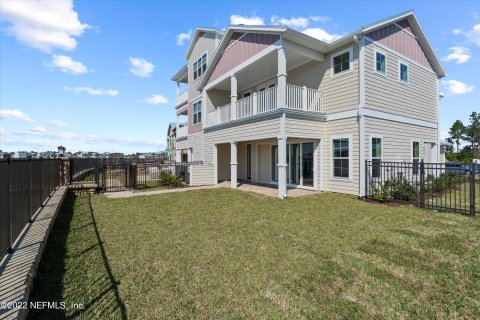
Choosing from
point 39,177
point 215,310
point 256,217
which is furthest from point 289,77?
A: point 215,310

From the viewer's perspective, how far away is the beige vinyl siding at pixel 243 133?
1062 centimetres

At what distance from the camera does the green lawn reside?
3.03 meters

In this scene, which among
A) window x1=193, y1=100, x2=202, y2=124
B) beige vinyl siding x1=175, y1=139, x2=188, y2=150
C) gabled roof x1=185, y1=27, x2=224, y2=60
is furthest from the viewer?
beige vinyl siding x1=175, y1=139, x2=188, y2=150

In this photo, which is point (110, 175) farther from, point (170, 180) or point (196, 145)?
point (196, 145)

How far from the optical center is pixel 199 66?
63.1 feet

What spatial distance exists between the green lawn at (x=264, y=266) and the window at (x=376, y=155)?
3200mm

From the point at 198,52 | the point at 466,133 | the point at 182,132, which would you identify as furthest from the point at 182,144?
the point at 466,133

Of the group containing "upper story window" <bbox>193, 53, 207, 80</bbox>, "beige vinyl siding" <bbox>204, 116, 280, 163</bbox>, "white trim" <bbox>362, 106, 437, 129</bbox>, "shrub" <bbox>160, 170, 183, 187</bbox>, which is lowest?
"shrub" <bbox>160, 170, 183, 187</bbox>

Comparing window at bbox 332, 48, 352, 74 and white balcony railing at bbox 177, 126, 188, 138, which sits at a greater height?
window at bbox 332, 48, 352, 74

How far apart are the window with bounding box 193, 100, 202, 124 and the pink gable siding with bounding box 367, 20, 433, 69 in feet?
38.9

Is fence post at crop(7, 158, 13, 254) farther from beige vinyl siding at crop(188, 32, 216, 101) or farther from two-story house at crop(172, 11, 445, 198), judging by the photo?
beige vinyl siding at crop(188, 32, 216, 101)

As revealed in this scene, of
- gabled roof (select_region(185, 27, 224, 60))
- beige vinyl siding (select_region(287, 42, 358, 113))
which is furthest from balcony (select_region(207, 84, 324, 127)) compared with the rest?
gabled roof (select_region(185, 27, 224, 60))

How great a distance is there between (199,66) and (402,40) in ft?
43.9

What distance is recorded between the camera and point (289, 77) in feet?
44.2
